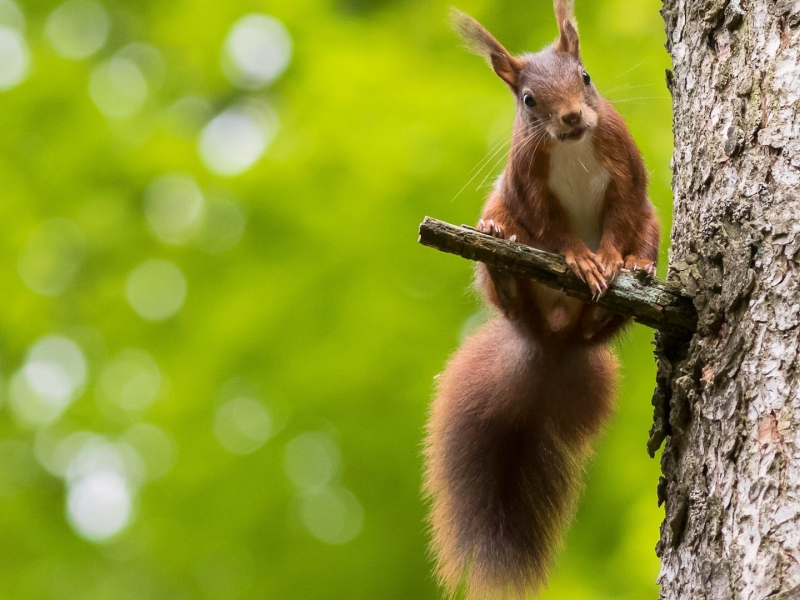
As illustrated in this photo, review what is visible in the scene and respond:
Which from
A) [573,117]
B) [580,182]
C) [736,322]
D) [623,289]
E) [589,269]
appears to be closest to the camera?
[736,322]

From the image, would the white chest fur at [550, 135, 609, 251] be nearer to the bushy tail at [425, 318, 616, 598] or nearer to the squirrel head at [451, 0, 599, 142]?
the squirrel head at [451, 0, 599, 142]

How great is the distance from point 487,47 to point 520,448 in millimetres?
1151

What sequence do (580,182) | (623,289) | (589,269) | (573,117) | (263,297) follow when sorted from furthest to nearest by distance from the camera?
(263,297), (580,182), (573,117), (589,269), (623,289)

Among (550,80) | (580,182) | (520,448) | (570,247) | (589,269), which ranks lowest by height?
(520,448)

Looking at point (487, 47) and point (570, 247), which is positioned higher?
point (487, 47)

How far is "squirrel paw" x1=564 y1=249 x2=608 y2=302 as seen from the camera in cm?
202

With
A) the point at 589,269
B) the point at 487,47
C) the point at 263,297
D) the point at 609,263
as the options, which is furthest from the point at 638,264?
the point at 263,297

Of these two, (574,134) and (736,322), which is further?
(574,134)

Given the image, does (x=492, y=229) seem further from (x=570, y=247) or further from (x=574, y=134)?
(x=574, y=134)

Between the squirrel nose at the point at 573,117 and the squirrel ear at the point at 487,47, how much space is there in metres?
0.33

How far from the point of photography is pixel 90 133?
4.52 meters

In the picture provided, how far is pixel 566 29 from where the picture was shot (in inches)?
104

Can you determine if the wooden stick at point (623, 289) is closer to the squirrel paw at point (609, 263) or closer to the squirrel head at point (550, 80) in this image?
the squirrel paw at point (609, 263)

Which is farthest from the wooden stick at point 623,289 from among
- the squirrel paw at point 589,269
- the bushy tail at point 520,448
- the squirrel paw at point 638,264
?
the bushy tail at point 520,448
